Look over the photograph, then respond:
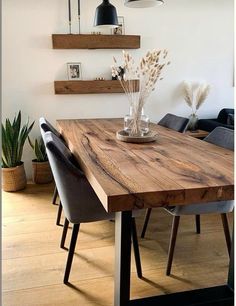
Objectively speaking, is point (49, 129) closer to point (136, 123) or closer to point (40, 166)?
point (136, 123)

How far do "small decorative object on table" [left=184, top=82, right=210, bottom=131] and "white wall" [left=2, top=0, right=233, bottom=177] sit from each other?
0.10 metres

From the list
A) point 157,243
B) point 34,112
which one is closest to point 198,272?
point 157,243

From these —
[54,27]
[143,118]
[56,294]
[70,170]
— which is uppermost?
[54,27]

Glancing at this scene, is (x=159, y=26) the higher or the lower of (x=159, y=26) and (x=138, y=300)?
the higher

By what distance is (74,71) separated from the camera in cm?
381

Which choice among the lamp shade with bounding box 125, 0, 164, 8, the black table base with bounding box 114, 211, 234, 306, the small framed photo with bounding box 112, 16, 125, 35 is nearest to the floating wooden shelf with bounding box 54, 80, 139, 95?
the small framed photo with bounding box 112, 16, 125, 35

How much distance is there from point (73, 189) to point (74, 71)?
238 cm

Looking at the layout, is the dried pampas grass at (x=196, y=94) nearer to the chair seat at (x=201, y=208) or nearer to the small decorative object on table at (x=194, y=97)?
the small decorative object on table at (x=194, y=97)

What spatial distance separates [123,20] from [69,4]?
65cm

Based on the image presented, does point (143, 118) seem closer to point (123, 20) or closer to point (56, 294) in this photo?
point (56, 294)

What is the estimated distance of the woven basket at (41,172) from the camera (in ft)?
12.1

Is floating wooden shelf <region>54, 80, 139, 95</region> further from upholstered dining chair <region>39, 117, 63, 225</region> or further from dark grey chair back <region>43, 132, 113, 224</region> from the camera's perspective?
dark grey chair back <region>43, 132, 113, 224</region>

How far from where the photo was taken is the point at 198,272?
6.78 ft

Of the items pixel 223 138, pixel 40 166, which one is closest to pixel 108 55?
pixel 40 166
